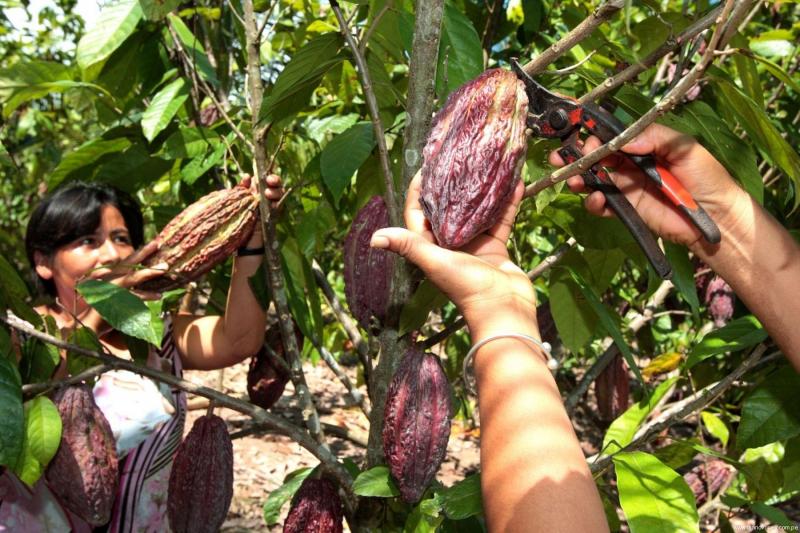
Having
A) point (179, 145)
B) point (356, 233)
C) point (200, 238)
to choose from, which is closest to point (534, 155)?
point (356, 233)

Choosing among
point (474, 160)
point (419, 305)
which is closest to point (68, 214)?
point (419, 305)

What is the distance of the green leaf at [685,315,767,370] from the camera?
1.28 meters

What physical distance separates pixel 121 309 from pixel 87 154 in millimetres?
655

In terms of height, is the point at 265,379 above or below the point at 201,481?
above

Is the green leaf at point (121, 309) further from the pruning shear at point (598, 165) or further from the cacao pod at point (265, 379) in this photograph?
the pruning shear at point (598, 165)

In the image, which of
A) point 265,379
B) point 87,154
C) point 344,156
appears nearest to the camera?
point 344,156

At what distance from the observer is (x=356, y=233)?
131 cm

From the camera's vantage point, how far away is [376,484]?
1.17 meters

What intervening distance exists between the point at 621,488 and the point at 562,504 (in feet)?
0.76

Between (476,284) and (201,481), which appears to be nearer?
(476,284)

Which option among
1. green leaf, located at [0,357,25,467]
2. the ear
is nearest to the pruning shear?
green leaf, located at [0,357,25,467]

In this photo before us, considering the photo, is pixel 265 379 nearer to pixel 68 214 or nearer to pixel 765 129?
pixel 68 214

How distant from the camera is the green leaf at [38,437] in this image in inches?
47.3

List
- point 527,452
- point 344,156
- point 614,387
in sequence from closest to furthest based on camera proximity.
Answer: point 527,452 → point 344,156 → point 614,387
